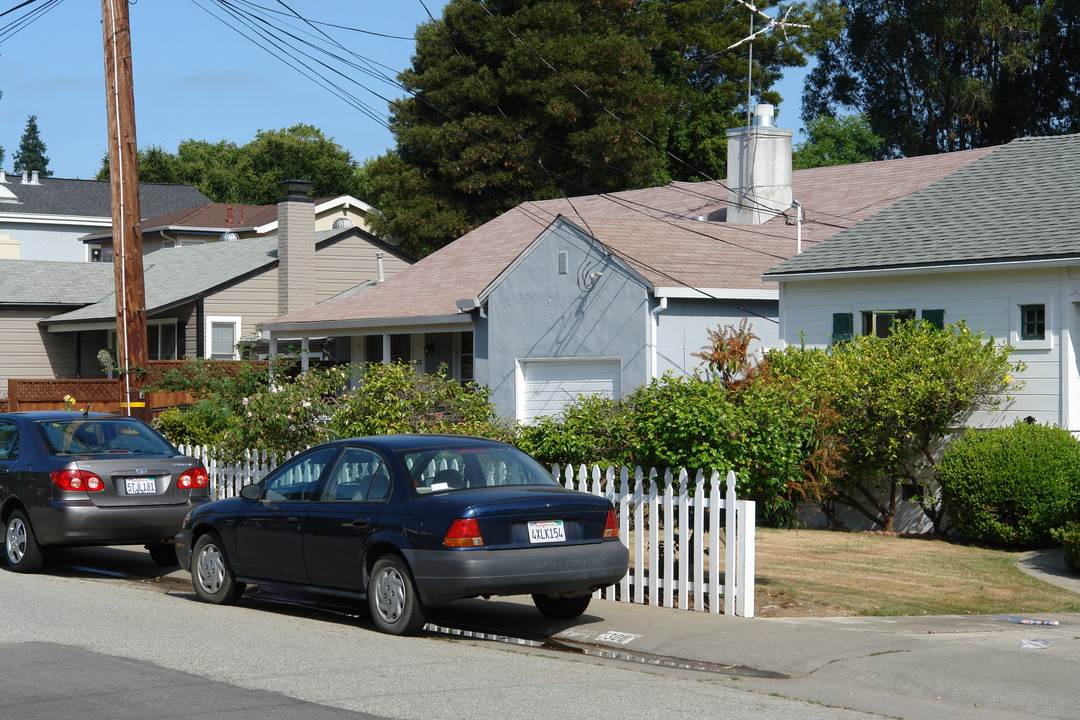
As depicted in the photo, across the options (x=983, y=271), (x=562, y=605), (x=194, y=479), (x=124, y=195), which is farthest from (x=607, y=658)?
(x=124, y=195)

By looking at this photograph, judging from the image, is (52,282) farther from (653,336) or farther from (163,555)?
(163,555)

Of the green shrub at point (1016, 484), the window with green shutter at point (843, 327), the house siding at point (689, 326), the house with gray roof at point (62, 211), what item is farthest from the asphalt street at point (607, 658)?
the house with gray roof at point (62, 211)

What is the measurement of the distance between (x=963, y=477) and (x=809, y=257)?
16.9 feet

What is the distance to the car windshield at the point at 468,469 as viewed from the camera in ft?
30.8

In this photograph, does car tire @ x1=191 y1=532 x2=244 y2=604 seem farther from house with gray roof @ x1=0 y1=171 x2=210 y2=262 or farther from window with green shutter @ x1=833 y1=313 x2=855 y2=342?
house with gray roof @ x1=0 y1=171 x2=210 y2=262

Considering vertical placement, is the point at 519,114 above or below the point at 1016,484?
above

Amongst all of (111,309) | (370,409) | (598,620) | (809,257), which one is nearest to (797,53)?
(111,309)

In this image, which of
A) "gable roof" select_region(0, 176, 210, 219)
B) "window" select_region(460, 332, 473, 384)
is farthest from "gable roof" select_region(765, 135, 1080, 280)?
"gable roof" select_region(0, 176, 210, 219)

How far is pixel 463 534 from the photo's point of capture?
8812mm

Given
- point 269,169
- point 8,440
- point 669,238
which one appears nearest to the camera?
point 8,440

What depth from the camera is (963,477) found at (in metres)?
14.7

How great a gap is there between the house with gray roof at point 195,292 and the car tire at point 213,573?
1808 centimetres

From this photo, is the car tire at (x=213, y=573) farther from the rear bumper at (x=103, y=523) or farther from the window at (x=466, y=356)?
the window at (x=466, y=356)

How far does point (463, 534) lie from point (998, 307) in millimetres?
10106
